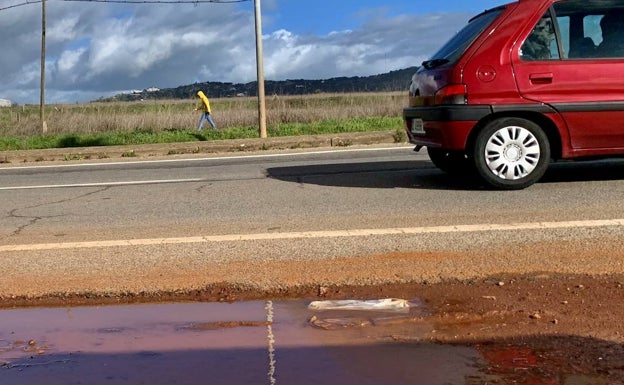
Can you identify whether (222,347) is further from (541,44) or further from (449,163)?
(449,163)

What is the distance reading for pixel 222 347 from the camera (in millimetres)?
3477

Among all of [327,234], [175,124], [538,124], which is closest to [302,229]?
[327,234]

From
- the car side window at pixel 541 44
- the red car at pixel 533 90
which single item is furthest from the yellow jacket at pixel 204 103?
the car side window at pixel 541 44

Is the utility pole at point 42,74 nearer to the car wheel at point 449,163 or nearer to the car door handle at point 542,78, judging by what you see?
the car wheel at point 449,163

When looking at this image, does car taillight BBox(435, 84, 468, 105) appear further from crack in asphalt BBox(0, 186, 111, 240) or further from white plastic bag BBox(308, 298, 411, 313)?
crack in asphalt BBox(0, 186, 111, 240)

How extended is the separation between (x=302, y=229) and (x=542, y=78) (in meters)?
2.76

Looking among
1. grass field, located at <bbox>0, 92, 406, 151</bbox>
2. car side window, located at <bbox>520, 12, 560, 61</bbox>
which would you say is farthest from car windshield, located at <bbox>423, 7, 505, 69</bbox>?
grass field, located at <bbox>0, 92, 406, 151</bbox>

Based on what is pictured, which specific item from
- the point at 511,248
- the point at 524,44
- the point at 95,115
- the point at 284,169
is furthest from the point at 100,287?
the point at 95,115

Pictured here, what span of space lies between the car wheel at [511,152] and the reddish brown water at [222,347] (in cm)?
356

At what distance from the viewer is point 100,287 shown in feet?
14.7

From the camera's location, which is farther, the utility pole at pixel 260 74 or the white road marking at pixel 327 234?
the utility pole at pixel 260 74

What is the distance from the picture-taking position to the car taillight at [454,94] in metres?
7.01

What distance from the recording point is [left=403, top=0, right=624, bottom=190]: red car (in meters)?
6.93

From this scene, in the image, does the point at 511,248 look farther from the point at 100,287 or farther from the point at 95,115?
the point at 95,115
